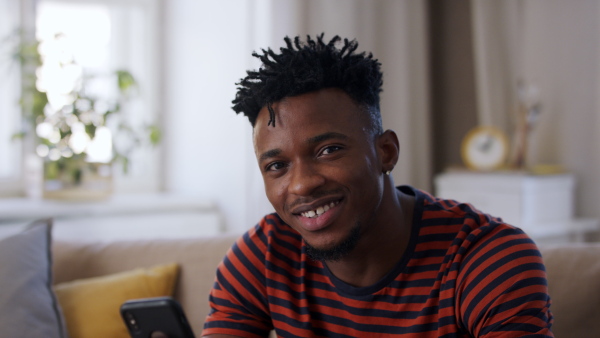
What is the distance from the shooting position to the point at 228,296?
1.30 m

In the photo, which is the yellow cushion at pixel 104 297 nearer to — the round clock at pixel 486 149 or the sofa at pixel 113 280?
the sofa at pixel 113 280

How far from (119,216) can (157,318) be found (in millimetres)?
1529

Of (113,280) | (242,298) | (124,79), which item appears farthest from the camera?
(124,79)

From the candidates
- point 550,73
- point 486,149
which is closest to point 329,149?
point 486,149

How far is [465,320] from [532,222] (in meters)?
1.60

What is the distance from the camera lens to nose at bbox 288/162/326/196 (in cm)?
106

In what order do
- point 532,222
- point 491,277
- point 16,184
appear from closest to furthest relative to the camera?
point 491,277 → point 532,222 → point 16,184

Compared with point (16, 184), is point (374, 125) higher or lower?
higher

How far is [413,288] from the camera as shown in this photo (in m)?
1.11

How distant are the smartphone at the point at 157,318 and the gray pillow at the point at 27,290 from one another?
0.23 meters

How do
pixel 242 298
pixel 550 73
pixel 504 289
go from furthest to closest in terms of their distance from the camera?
pixel 550 73
pixel 242 298
pixel 504 289

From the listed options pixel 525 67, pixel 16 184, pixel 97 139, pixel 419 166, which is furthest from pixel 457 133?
pixel 16 184

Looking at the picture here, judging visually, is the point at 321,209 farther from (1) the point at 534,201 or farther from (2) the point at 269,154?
(1) the point at 534,201

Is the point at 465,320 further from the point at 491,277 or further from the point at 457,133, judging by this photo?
the point at 457,133
